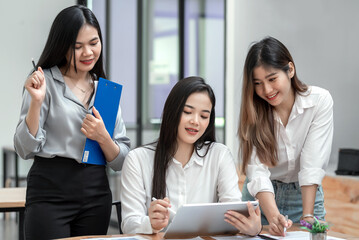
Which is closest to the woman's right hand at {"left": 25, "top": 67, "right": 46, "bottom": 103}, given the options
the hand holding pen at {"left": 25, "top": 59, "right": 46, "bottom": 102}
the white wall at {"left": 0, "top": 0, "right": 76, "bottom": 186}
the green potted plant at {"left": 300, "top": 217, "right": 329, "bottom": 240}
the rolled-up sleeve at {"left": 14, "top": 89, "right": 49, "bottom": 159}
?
the hand holding pen at {"left": 25, "top": 59, "right": 46, "bottom": 102}

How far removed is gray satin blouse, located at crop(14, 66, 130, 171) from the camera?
2.06 m

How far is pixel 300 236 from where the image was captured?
1.94 m

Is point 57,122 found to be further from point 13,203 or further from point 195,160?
point 13,203

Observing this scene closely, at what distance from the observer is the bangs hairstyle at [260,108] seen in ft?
7.22

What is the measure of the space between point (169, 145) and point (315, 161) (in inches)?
23.8

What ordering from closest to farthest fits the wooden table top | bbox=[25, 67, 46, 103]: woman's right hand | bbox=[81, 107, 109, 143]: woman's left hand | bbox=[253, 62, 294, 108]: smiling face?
bbox=[25, 67, 46, 103]: woman's right hand, bbox=[81, 107, 109, 143]: woman's left hand, bbox=[253, 62, 294, 108]: smiling face, the wooden table top

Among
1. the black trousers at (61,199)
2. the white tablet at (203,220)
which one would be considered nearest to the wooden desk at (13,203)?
the black trousers at (61,199)

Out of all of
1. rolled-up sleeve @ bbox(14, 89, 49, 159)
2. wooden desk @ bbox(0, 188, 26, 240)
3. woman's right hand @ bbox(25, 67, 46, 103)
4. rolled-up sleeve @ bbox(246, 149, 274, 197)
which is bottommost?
wooden desk @ bbox(0, 188, 26, 240)

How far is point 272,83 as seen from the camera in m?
2.19

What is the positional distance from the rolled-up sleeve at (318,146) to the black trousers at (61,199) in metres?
0.84

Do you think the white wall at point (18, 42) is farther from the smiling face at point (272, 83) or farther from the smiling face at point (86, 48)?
the smiling face at point (272, 83)

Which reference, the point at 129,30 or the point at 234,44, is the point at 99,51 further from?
the point at 129,30

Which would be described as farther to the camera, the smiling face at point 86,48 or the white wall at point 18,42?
the white wall at point 18,42

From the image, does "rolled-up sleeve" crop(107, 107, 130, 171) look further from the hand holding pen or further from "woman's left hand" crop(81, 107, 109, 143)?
the hand holding pen
